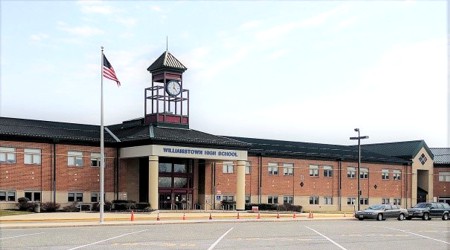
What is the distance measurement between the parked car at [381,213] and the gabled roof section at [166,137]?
16.5 meters

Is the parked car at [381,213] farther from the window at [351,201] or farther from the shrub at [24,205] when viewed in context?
the window at [351,201]

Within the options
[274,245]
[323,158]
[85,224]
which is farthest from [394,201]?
[274,245]

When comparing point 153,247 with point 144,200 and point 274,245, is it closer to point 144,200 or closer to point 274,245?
point 274,245

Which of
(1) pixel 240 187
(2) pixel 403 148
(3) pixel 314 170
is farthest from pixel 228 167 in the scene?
(2) pixel 403 148

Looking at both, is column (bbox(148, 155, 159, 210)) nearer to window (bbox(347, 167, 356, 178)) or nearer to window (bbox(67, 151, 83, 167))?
window (bbox(67, 151, 83, 167))

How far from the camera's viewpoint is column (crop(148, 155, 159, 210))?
2349 inches

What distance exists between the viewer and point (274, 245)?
81.9 feet

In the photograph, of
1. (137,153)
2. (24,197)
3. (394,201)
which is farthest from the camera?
(394,201)

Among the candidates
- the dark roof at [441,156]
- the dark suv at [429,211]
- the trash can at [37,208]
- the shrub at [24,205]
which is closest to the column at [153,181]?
the trash can at [37,208]

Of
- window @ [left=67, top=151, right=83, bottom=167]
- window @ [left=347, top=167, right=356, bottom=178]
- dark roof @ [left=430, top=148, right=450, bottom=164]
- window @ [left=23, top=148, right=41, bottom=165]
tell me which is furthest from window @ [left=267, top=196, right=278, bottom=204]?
dark roof @ [left=430, top=148, right=450, bottom=164]

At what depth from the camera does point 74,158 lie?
60.5 metres

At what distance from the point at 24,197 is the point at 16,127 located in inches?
257

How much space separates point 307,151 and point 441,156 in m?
28.9

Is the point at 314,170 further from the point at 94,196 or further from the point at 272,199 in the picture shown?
the point at 94,196
